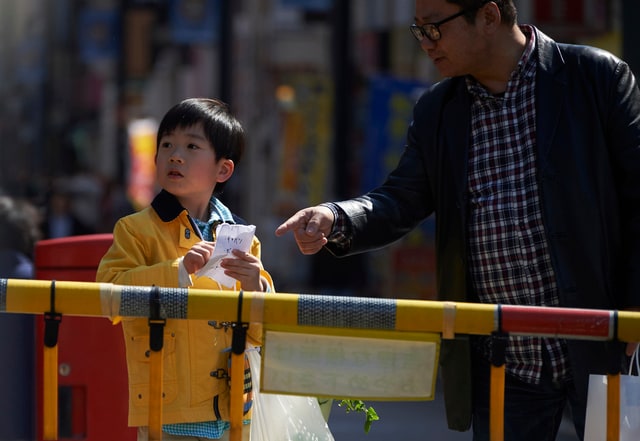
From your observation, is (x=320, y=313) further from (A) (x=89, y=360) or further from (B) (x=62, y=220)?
(B) (x=62, y=220)

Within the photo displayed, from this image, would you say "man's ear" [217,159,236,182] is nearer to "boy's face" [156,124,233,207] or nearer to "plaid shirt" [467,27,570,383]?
"boy's face" [156,124,233,207]

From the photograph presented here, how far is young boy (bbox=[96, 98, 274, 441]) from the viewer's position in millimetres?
3301

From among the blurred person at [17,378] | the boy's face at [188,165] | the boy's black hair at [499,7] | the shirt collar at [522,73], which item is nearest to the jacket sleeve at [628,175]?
the shirt collar at [522,73]

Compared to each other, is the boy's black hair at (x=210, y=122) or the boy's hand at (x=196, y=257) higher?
the boy's black hair at (x=210, y=122)

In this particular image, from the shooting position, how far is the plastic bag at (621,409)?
2939mm

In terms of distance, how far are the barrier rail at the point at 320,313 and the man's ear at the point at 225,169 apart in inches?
32.8

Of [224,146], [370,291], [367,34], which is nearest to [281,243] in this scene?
[370,291]

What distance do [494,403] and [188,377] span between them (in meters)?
0.92

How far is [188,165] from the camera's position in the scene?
3.52m

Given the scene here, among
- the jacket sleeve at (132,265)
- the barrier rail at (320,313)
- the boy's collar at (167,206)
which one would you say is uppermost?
the boy's collar at (167,206)

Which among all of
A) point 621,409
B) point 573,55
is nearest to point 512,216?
point 573,55

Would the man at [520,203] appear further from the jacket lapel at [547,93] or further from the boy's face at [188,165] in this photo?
the boy's face at [188,165]

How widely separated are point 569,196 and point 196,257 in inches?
42.1

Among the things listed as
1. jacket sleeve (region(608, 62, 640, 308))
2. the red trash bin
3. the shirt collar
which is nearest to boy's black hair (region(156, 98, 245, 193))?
the shirt collar
